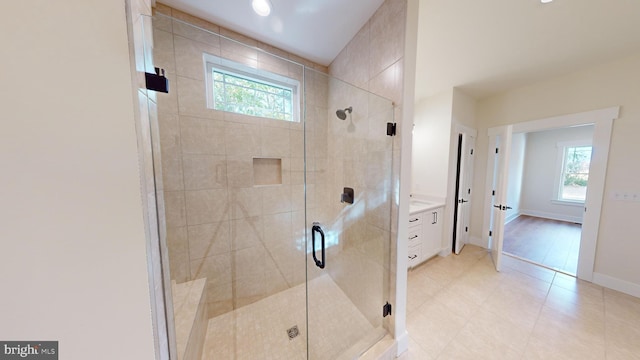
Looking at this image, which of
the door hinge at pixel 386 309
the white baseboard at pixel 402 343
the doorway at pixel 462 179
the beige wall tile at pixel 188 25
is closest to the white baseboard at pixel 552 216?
the doorway at pixel 462 179

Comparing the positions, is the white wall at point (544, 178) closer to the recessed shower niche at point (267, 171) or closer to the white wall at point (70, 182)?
the recessed shower niche at point (267, 171)

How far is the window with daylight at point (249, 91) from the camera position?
5.31 feet

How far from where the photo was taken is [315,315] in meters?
1.70

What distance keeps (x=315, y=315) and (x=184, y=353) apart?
1.07m

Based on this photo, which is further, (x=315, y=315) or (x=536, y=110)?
(x=536, y=110)

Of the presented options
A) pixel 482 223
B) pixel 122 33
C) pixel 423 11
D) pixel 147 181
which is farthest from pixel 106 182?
pixel 482 223

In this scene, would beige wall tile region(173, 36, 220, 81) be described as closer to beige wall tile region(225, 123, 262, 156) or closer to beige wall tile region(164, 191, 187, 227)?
beige wall tile region(225, 123, 262, 156)

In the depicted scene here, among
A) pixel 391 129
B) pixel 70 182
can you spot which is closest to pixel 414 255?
pixel 391 129

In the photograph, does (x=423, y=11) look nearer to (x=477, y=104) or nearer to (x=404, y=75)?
(x=404, y=75)

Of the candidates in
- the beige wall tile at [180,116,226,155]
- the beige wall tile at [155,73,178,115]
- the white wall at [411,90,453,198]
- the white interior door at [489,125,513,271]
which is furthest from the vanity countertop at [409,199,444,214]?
the beige wall tile at [155,73,178,115]

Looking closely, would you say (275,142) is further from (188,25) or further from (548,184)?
(548,184)

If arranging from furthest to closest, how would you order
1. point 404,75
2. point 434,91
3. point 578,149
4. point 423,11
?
1. point 578,149
2. point 434,91
3. point 423,11
4. point 404,75

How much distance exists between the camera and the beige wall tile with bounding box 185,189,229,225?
Answer: 5.19 ft

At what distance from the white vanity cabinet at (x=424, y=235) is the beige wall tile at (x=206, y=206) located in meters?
2.18
